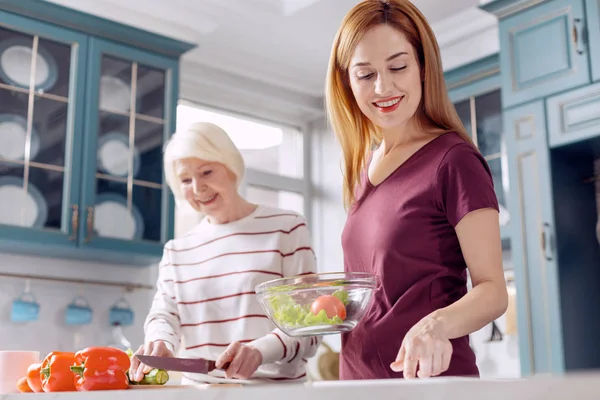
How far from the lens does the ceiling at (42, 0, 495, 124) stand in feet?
11.6

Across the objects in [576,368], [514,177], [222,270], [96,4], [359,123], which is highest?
[96,4]

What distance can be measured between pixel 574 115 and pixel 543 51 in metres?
0.32

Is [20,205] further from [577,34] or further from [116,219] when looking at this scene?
[577,34]

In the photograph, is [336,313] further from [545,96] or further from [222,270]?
[545,96]

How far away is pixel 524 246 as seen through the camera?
9.87 ft

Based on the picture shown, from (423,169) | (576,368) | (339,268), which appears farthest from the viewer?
(339,268)

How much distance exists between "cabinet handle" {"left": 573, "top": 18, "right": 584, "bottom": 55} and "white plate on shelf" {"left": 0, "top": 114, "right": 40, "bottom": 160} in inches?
87.7

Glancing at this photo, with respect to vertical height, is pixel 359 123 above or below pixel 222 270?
above

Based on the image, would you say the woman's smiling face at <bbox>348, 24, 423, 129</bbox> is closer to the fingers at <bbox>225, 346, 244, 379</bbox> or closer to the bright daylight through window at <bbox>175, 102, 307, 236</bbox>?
the fingers at <bbox>225, 346, 244, 379</bbox>

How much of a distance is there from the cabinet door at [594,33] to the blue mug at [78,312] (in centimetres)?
234

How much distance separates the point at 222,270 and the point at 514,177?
5.52ft

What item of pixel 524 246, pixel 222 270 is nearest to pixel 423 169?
pixel 222 270

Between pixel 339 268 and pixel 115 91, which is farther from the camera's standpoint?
pixel 339 268

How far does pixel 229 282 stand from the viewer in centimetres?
180
